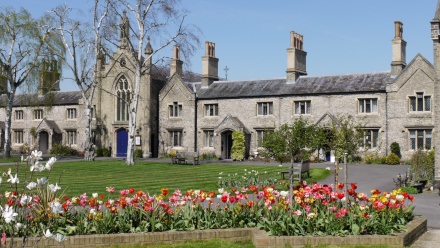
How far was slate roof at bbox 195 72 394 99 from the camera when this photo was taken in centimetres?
3791

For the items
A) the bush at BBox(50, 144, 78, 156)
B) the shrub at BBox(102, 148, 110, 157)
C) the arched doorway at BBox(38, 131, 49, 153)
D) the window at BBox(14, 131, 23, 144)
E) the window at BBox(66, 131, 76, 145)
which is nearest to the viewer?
the shrub at BBox(102, 148, 110, 157)

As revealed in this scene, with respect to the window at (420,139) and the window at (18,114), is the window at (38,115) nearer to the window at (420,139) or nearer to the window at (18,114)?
the window at (18,114)

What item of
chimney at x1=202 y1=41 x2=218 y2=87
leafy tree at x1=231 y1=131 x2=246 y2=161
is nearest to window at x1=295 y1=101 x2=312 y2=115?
leafy tree at x1=231 y1=131 x2=246 y2=161

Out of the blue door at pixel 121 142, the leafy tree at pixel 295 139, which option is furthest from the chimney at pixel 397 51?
the blue door at pixel 121 142

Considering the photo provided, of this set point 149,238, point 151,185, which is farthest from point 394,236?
point 151,185

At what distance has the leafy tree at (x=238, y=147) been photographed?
134ft

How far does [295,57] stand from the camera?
4184 cm

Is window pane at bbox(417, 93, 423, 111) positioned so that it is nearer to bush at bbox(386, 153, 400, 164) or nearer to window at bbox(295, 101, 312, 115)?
bush at bbox(386, 153, 400, 164)

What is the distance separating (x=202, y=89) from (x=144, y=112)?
5656mm

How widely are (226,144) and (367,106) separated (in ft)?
40.9

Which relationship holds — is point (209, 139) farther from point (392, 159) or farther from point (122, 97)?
point (392, 159)

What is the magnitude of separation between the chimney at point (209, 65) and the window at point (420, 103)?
17.6 metres

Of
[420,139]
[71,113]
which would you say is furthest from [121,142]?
[420,139]

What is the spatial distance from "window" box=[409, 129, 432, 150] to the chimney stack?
10552 mm
